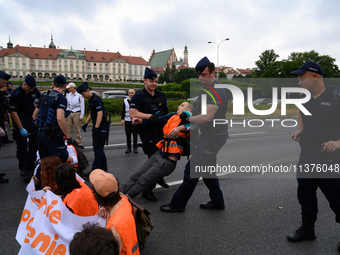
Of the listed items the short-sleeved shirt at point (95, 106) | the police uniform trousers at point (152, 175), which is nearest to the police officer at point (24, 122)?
the short-sleeved shirt at point (95, 106)

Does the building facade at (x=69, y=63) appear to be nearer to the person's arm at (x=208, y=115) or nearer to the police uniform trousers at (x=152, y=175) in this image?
the police uniform trousers at (x=152, y=175)

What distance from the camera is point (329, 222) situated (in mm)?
3877

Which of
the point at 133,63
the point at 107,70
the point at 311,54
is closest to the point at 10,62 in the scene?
the point at 107,70

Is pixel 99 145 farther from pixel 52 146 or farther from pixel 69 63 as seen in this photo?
pixel 69 63

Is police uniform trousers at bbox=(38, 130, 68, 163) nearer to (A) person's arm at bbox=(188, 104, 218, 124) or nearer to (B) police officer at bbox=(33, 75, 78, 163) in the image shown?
(B) police officer at bbox=(33, 75, 78, 163)

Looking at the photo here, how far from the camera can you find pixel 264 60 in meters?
75.3

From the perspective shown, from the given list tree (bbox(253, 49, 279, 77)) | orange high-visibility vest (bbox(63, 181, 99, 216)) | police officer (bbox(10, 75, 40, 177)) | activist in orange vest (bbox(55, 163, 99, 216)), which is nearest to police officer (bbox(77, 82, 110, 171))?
police officer (bbox(10, 75, 40, 177))

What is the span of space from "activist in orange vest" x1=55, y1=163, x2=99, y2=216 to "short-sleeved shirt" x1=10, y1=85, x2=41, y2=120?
3.15m

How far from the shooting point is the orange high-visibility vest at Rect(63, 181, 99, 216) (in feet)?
9.66

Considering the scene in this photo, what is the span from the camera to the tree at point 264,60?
74750 mm

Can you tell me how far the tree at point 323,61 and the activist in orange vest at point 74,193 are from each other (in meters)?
75.5

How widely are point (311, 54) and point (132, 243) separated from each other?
88121 mm

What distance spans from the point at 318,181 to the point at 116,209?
239cm

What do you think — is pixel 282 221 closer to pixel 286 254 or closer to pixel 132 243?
pixel 286 254
